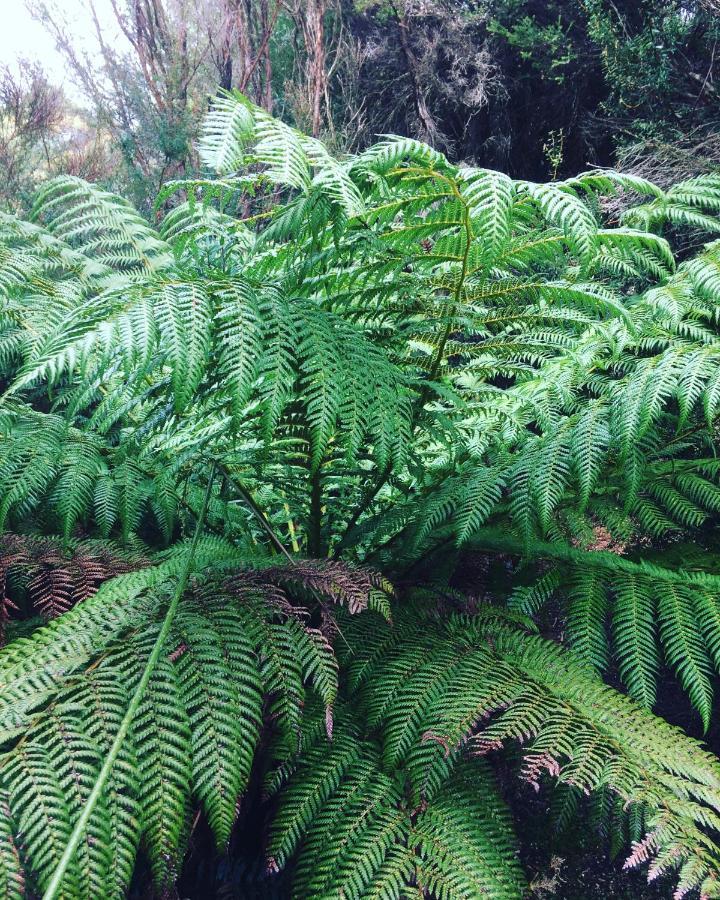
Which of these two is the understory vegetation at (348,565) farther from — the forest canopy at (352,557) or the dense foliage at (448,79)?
the dense foliage at (448,79)

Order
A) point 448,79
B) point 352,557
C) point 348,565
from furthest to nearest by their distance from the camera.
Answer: point 448,79 < point 352,557 < point 348,565

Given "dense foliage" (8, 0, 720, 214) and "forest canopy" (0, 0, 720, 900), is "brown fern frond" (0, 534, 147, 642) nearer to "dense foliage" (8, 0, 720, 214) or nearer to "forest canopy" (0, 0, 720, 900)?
"forest canopy" (0, 0, 720, 900)

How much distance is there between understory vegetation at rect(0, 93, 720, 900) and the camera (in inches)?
25.9

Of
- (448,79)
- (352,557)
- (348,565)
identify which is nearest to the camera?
(348,565)

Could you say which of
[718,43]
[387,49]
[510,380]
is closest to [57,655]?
[510,380]

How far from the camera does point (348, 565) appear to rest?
0.86 m

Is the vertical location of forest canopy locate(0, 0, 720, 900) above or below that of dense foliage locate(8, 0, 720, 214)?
below

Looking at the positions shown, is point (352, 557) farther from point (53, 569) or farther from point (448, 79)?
point (448, 79)

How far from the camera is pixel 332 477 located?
121 cm

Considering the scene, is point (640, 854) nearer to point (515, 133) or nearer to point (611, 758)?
point (611, 758)

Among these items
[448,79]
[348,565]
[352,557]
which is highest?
[448,79]

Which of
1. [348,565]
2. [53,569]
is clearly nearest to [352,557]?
[348,565]

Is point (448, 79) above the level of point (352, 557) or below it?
above

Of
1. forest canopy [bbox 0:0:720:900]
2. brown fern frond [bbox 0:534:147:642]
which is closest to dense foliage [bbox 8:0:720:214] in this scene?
forest canopy [bbox 0:0:720:900]
